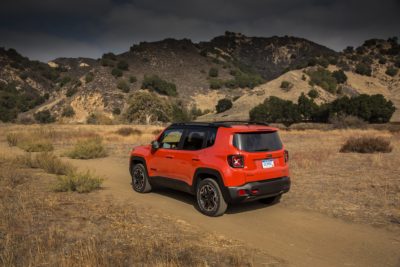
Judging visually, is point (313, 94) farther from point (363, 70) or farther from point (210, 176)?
point (210, 176)

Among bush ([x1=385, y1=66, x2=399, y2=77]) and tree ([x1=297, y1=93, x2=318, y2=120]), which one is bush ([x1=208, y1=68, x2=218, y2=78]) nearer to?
tree ([x1=297, y1=93, x2=318, y2=120])

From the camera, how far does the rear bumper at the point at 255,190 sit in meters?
7.00

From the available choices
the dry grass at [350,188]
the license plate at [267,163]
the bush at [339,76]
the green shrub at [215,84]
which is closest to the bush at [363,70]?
the bush at [339,76]

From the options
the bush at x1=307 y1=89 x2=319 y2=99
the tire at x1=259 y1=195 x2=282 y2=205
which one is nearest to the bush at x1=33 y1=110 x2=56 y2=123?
the bush at x1=307 y1=89 x2=319 y2=99

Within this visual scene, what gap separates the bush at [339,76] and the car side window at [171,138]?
67215mm

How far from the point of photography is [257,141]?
24.3 feet

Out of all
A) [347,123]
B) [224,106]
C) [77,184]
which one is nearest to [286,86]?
[224,106]

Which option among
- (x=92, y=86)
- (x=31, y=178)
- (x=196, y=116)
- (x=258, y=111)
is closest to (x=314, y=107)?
(x=258, y=111)

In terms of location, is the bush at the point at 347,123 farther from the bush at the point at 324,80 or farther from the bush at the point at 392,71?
the bush at the point at 392,71

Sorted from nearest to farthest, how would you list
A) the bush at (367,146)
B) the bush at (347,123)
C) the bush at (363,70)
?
the bush at (367,146), the bush at (347,123), the bush at (363,70)

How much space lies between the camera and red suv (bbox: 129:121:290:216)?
705cm

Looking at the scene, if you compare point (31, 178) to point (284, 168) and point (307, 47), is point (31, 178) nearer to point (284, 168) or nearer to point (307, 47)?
point (284, 168)

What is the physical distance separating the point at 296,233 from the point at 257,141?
73.4 inches

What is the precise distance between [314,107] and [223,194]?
4502cm
